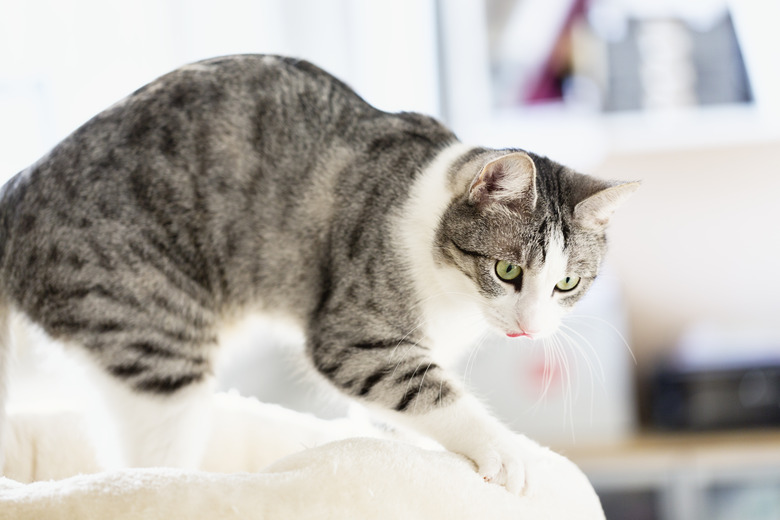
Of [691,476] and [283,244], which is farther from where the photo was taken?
[691,476]

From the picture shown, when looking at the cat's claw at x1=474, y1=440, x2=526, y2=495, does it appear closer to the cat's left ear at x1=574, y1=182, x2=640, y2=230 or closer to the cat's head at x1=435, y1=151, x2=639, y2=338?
the cat's head at x1=435, y1=151, x2=639, y2=338

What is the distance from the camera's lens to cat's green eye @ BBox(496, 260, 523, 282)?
1.27 m

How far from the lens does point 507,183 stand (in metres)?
1.25

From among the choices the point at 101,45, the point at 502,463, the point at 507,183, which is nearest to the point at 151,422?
the point at 502,463

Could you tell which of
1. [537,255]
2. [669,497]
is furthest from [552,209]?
[669,497]

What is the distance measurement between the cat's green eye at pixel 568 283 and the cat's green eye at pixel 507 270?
0.07 metres

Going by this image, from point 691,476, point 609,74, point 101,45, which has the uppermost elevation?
point 101,45

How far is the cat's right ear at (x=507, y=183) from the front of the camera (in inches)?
47.4

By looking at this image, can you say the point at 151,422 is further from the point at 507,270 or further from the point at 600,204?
the point at 600,204

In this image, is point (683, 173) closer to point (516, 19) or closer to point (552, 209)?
point (516, 19)

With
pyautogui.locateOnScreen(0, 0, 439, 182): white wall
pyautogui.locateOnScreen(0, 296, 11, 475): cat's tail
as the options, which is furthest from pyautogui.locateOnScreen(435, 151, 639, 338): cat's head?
pyautogui.locateOnScreen(0, 0, 439, 182): white wall

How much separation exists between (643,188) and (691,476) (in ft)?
3.89

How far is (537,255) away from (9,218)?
811 millimetres

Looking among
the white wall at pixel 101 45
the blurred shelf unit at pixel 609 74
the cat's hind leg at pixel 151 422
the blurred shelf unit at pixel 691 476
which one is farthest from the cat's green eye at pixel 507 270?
the blurred shelf unit at pixel 609 74
